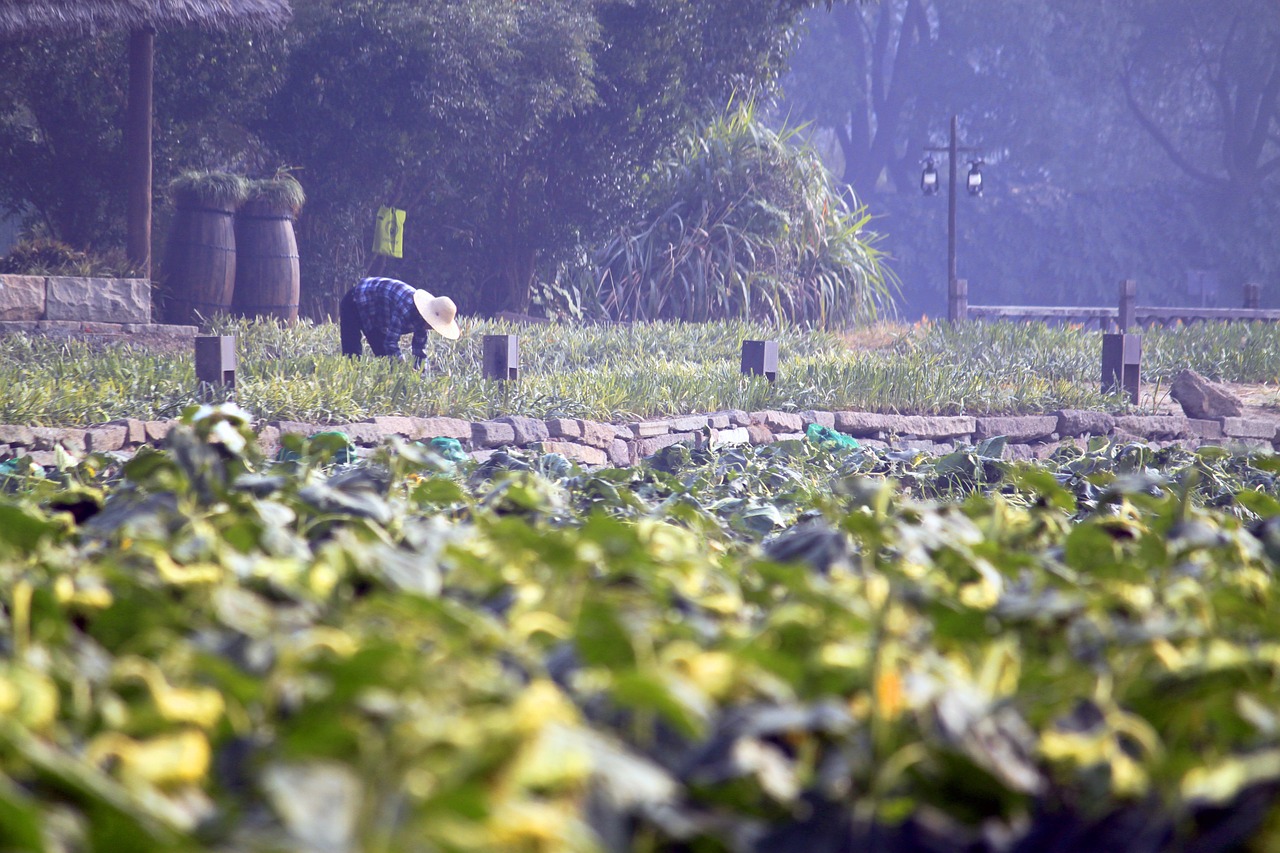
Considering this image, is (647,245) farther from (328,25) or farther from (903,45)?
(903,45)

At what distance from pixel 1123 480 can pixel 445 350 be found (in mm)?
9058

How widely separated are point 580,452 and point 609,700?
6.53m

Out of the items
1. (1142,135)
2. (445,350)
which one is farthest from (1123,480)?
(1142,135)

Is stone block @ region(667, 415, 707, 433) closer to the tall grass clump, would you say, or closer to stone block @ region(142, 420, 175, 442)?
stone block @ region(142, 420, 175, 442)

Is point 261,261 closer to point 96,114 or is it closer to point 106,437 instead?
point 96,114

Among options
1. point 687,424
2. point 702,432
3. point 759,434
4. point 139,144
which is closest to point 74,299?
point 139,144

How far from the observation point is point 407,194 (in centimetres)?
1345

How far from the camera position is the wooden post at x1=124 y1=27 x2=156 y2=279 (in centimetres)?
1037

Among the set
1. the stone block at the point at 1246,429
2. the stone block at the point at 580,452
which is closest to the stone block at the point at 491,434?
the stone block at the point at 580,452

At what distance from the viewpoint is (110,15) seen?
9781 millimetres

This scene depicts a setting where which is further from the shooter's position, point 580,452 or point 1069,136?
point 1069,136

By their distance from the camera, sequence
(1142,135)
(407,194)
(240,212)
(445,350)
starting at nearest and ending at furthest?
(445,350) < (240,212) < (407,194) < (1142,135)

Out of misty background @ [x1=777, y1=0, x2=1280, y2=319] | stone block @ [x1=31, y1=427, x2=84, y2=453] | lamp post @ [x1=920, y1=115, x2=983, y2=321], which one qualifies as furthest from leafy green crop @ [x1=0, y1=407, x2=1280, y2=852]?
misty background @ [x1=777, y1=0, x2=1280, y2=319]

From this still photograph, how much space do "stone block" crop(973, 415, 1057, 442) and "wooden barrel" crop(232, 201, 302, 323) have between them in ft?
21.2
